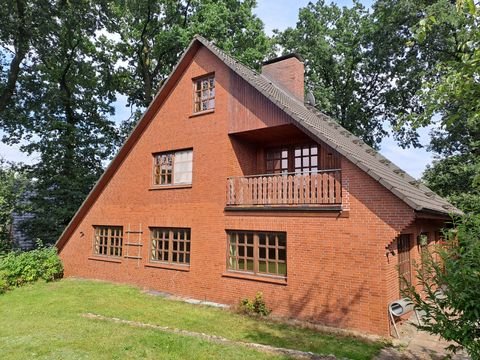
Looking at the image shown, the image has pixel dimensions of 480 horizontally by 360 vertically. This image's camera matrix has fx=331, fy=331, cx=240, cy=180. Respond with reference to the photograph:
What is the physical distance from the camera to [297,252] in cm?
951

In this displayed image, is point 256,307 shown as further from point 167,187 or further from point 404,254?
point 167,187

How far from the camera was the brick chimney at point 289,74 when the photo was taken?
16.7 m

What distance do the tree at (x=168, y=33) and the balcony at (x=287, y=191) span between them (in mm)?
15552

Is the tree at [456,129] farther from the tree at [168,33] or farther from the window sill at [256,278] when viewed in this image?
the tree at [168,33]

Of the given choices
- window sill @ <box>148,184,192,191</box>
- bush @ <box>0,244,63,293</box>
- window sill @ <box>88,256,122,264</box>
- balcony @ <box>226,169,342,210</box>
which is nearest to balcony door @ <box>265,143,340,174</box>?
balcony @ <box>226,169,342,210</box>

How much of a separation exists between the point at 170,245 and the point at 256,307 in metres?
4.58

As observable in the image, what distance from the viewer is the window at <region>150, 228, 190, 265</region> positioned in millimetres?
12430

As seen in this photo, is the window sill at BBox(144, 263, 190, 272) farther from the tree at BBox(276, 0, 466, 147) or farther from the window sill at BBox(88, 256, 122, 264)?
the tree at BBox(276, 0, 466, 147)

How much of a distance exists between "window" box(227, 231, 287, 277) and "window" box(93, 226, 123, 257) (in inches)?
239

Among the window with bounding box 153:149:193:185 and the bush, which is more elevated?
the window with bounding box 153:149:193:185

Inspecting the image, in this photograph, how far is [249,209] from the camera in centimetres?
1063

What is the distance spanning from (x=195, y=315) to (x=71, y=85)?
913 inches

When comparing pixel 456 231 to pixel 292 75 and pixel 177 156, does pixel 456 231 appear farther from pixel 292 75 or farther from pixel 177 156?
pixel 292 75

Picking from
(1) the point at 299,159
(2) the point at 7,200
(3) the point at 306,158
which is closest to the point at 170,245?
(1) the point at 299,159
